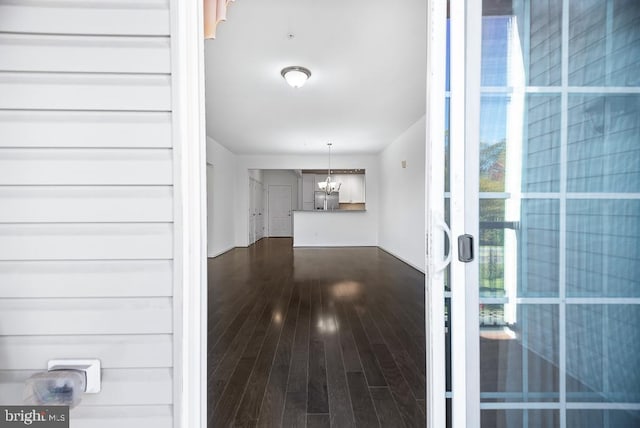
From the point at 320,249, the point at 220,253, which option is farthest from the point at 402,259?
the point at 220,253

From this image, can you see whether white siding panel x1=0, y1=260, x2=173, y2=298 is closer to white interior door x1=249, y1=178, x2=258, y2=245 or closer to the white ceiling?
the white ceiling

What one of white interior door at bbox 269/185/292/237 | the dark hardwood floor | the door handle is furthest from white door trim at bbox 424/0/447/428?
white interior door at bbox 269/185/292/237

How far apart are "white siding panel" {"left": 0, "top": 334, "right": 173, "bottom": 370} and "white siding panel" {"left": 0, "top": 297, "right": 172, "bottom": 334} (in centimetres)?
2

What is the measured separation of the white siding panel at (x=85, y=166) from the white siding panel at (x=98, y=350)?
537 mm

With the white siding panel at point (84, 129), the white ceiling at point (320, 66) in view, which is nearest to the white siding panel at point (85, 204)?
the white siding panel at point (84, 129)

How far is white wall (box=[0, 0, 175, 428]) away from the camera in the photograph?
3.13 ft

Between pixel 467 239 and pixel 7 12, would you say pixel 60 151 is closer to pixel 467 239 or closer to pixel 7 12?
pixel 7 12

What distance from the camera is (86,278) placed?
3.22 feet

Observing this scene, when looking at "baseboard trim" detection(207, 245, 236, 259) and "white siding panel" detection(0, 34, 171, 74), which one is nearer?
"white siding panel" detection(0, 34, 171, 74)

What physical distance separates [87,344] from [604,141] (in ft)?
6.27

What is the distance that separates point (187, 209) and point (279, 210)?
10.2m

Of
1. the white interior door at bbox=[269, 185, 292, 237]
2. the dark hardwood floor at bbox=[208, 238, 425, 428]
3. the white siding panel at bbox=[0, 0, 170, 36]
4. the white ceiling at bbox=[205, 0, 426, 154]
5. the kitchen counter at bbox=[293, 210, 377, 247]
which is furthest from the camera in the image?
the white interior door at bbox=[269, 185, 292, 237]

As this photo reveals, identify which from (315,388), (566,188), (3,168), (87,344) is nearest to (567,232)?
(566,188)

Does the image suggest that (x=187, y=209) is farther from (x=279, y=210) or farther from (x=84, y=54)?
(x=279, y=210)
